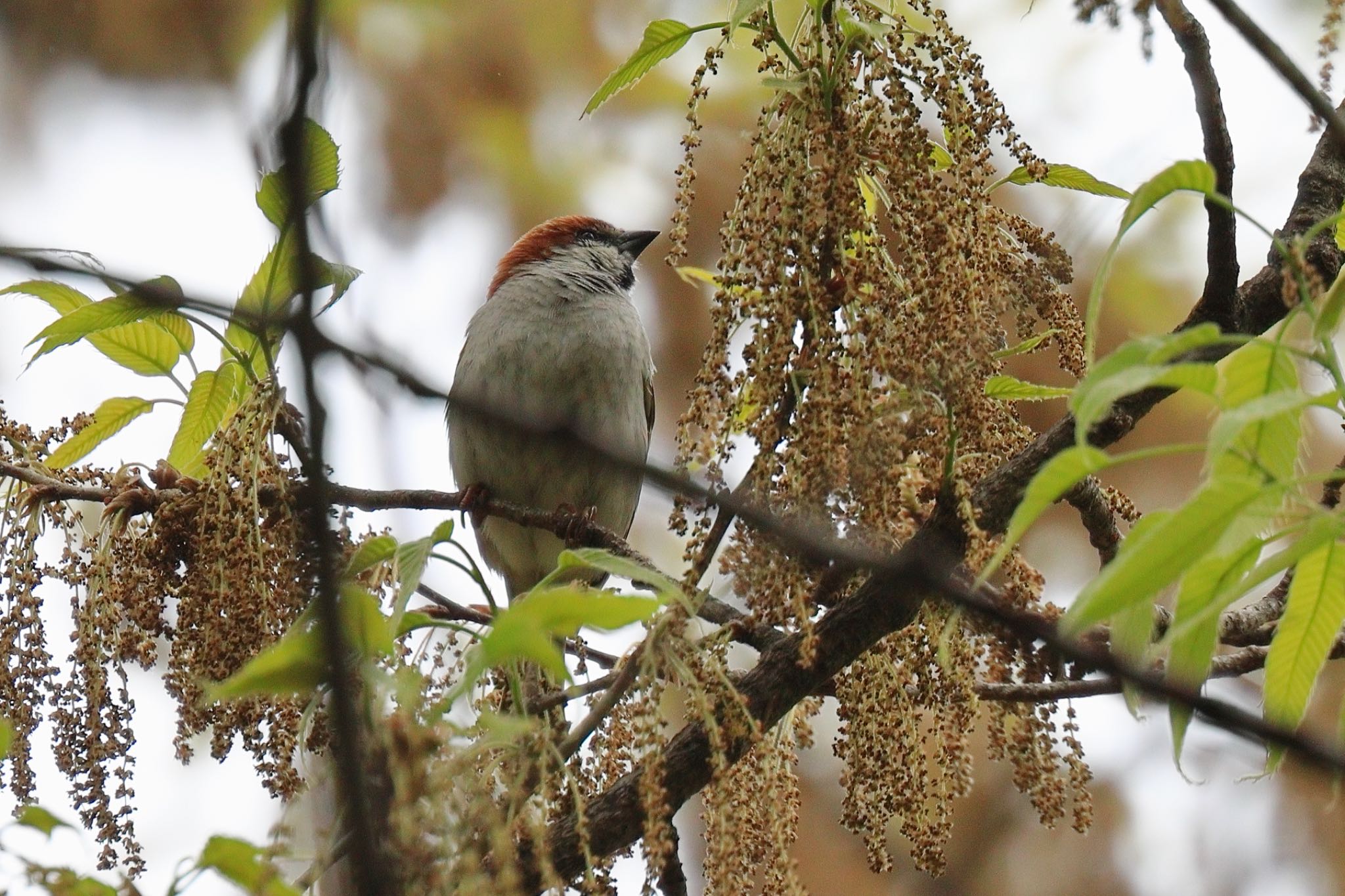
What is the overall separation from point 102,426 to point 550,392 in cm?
166

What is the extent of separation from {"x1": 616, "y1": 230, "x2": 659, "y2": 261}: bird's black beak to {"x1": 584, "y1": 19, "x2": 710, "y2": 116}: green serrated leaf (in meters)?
2.84

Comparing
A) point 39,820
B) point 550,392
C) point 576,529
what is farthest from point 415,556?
point 550,392

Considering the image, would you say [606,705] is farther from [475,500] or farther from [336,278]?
[475,500]

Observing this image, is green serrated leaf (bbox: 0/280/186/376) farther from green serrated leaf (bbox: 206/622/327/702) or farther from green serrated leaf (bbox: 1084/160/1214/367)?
green serrated leaf (bbox: 1084/160/1214/367)

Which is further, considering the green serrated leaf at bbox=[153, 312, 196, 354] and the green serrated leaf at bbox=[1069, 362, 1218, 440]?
the green serrated leaf at bbox=[153, 312, 196, 354]

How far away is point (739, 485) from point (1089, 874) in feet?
13.5

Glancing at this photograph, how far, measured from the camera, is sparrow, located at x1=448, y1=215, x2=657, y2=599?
420 centimetres

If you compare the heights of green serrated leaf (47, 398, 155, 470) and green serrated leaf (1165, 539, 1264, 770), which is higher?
green serrated leaf (47, 398, 155, 470)

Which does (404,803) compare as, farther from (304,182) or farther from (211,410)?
(211,410)

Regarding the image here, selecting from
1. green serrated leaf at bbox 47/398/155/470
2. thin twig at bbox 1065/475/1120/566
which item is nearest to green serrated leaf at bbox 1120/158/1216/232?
thin twig at bbox 1065/475/1120/566

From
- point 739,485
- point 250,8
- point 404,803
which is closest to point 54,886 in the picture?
point 404,803

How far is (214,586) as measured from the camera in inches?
86.3

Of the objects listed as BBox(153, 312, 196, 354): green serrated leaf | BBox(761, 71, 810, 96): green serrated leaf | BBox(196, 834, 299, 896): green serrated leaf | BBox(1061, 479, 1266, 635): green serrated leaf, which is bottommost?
BBox(1061, 479, 1266, 635): green serrated leaf

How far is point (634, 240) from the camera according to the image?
5.04 metres
